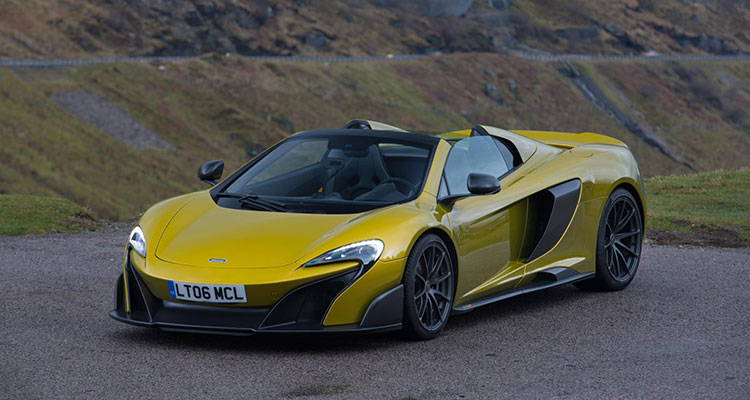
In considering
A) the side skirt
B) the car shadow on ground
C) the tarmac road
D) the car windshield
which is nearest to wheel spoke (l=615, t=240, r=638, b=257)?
the tarmac road

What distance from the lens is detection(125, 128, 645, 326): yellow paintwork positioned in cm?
569

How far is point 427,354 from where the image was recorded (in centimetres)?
580

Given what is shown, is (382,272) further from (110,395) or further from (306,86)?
(306,86)

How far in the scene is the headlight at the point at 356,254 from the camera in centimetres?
570

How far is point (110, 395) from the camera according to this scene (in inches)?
187

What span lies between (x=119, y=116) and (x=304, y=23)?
38.6 metres

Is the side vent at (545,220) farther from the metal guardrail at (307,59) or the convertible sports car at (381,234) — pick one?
the metal guardrail at (307,59)

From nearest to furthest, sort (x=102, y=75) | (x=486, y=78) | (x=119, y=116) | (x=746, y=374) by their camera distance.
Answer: (x=746, y=374) < (x=119, y=116) < (x=102, y=75) < (x=486, y=78)

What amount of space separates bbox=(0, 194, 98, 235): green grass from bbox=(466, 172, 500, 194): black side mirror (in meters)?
7.88

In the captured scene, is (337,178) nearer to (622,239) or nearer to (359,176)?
(359,176)

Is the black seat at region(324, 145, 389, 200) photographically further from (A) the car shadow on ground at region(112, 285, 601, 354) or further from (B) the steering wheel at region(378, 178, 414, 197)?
(A) the car shadow on ground at region(112, 285, 601, 354)

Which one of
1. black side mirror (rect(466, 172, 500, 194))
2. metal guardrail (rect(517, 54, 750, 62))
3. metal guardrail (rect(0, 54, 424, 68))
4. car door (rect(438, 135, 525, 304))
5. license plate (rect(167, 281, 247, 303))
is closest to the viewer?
license plate (rect(167, 281, 247, 303))

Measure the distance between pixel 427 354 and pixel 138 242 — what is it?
204cm

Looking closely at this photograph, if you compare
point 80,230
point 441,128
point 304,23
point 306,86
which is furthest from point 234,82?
point 80,230
